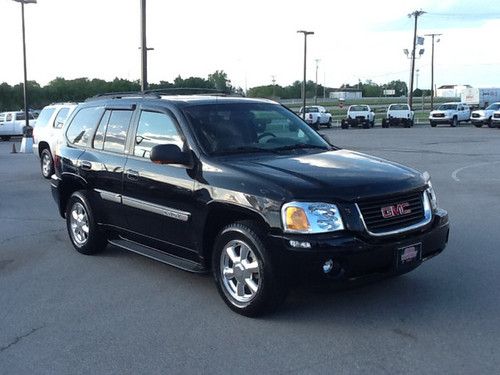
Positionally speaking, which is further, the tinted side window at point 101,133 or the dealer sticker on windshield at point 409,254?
the tinted side window at point 101,133

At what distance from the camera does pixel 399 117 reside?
152ft

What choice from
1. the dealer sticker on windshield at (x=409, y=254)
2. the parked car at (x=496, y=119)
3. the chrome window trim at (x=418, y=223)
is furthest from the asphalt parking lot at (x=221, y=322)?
the parked car at (x=496, y=119)

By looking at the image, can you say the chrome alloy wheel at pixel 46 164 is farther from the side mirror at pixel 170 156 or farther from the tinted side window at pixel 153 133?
the side mirror at pixel 170 156

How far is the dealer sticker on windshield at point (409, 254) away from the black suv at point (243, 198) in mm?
12

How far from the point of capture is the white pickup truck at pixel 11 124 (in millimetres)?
33125

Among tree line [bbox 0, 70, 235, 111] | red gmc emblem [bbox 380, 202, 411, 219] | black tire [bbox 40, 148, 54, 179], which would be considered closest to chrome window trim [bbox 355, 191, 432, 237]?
red gmc emblem [bbox 380, 202, 411, 219]

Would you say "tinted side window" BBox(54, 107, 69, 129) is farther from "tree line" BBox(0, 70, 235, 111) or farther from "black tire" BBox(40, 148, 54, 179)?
"tree line" BBox(0, 70, 235, 111)

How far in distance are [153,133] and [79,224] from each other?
1830 mm

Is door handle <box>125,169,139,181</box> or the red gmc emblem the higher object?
door handle <box>125,169,139,181</box>

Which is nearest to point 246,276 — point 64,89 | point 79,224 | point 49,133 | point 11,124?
point 79,224

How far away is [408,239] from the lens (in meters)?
4.71

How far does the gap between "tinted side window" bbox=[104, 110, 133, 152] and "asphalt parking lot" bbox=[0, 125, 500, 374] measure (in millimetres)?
1303

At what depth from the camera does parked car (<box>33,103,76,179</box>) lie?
14.6 meters

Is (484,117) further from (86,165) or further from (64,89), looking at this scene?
(64,89)
